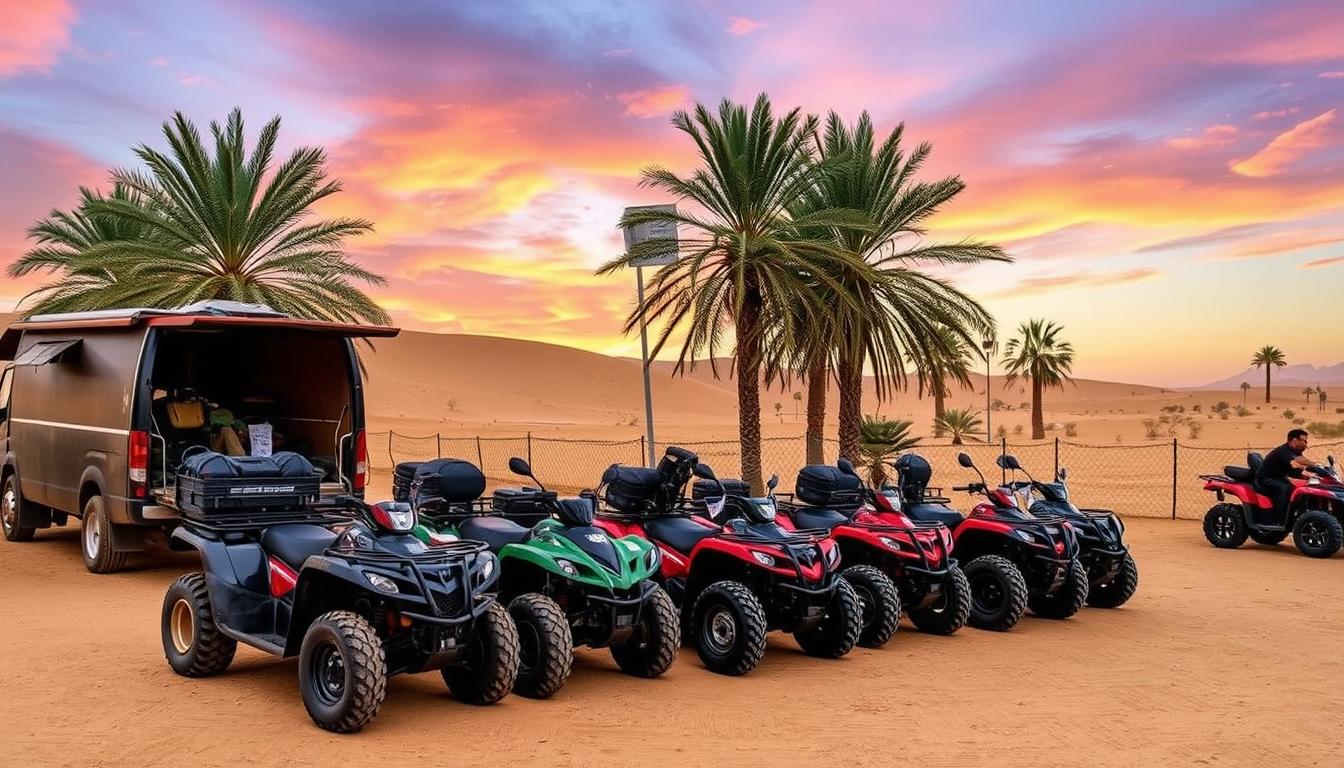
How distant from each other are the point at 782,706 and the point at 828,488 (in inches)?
153

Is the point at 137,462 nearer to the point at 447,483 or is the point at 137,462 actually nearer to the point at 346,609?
the point at 447,483

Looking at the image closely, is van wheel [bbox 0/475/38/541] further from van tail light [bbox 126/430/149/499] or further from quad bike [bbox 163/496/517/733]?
quad bike [bbox 163/496/517/733]

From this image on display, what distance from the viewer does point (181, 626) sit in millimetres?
8234

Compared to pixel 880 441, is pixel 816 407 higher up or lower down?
higher up

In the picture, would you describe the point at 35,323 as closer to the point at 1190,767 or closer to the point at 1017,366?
the point at 1190,767

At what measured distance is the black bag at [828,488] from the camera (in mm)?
11312

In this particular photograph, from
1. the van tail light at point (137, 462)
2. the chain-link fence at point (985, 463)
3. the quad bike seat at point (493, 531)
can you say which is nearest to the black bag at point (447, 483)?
the quad bike seat at point (493, 531)

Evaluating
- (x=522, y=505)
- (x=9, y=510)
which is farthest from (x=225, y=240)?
(x=522, y=505)

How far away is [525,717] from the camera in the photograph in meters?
7.20

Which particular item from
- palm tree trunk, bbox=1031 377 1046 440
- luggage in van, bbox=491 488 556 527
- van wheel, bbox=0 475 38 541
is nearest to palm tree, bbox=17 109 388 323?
van wheel, bbox=0 475 38 541

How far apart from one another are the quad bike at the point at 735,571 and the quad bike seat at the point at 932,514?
87.3 inches

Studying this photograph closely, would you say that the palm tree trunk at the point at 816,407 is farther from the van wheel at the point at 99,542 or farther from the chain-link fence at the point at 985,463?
the van wheel at the point at 99,542

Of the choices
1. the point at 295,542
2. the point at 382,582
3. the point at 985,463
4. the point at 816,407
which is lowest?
the point at 985,463

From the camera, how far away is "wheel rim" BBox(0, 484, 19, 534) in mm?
15211
